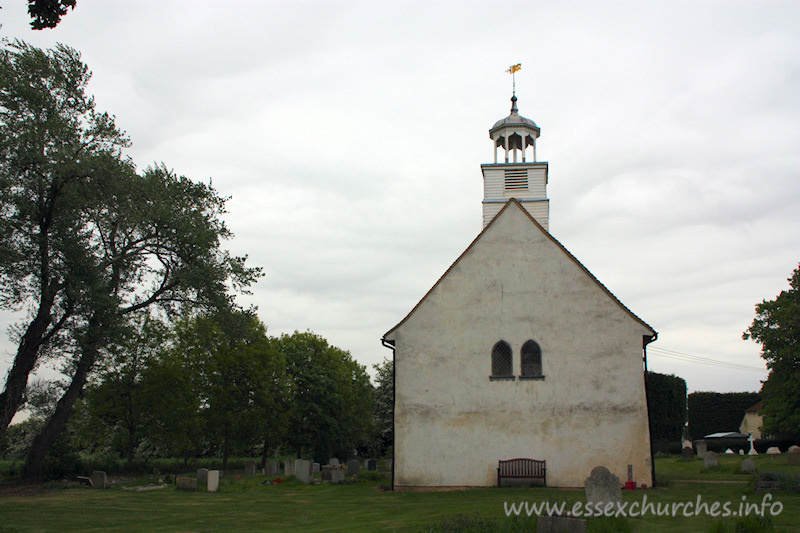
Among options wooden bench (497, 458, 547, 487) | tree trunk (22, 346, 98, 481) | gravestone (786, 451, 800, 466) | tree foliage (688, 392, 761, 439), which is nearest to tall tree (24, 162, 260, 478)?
tree trunk (22, 346, 98, 481)

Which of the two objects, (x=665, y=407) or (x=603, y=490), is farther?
(x=665, y=407)

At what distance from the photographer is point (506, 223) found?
22.6 m

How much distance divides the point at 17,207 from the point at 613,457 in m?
23.6

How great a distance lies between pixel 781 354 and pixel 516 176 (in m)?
17.9

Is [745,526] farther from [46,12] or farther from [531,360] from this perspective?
[46,12]

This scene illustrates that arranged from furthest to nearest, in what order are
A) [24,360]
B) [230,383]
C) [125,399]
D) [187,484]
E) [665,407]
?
[665,407] → [230,383] → [125,399] → [187,484] → [24,360]

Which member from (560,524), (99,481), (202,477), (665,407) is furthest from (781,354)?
(99,481)

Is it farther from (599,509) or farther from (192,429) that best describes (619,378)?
(192,429)

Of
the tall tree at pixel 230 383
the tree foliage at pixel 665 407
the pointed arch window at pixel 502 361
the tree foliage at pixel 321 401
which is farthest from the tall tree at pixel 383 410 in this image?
the pointed arch window at pixel 502 361

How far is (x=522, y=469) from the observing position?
20.4m

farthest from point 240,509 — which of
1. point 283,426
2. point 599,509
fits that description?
point 283,426

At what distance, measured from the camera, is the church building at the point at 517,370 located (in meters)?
20.3

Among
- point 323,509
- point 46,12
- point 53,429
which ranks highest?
point 46,12

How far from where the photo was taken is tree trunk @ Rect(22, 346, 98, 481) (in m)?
28.2
